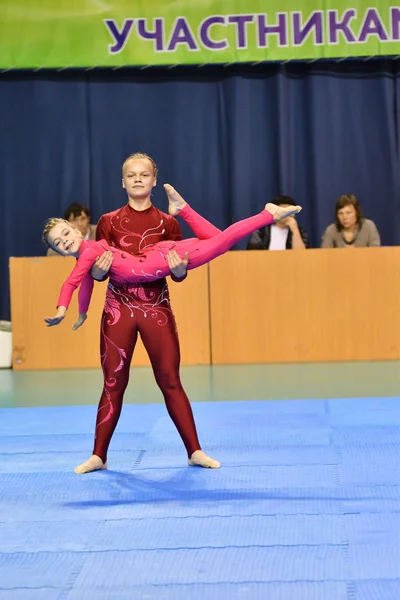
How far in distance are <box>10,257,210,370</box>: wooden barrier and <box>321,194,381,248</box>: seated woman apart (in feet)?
3.76

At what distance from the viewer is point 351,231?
313 inches

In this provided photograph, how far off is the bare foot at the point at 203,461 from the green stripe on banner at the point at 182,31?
5.19 m

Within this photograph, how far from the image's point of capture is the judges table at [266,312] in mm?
7727

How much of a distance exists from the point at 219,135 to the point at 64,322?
2.67m

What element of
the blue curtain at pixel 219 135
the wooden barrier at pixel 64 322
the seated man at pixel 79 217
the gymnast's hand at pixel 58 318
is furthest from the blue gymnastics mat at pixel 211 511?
the blue curtain at pixel 219 135

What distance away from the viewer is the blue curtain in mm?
9266

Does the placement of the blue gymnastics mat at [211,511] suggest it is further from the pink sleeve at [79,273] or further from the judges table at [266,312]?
the judges table at [266,312]

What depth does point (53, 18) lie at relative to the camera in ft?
28.6

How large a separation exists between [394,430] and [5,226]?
565cm

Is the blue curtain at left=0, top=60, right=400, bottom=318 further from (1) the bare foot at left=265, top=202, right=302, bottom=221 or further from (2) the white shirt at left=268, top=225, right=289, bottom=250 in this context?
(1) the bare foot at left=265, top=202, right=302, bottom=221

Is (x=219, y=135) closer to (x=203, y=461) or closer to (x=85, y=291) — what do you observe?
(x=85, y=291)

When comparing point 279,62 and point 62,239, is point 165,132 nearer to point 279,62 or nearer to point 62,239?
point 279,62

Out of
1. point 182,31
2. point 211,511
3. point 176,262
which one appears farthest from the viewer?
point 182,31

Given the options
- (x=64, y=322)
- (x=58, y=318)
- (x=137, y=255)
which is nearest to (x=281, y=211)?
(x=137, y=255)
